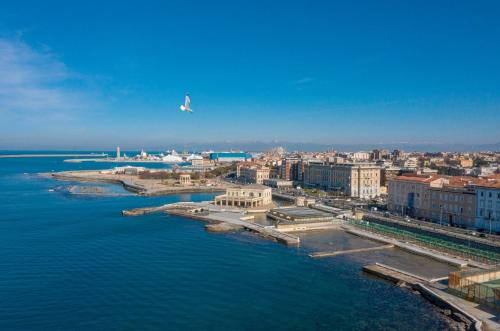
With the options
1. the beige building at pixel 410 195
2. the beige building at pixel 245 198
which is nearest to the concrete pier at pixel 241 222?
the beige building at pixel 245 198

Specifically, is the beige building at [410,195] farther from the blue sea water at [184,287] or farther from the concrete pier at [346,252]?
the blue sea water at [184,287]

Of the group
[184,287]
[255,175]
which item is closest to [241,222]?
[184,287]

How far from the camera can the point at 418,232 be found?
22.5m

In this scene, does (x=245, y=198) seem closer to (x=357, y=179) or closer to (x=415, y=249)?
(x=357, y=179)

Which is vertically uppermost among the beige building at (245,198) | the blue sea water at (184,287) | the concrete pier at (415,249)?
the beige building at (245,198)

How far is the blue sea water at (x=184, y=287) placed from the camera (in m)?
11.3

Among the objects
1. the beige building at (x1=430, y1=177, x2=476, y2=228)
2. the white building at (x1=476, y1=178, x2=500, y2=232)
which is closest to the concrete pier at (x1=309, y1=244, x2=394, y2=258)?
the white building at (x1=476, y1=178, x2=500, y2=232)

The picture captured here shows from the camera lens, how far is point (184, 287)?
45.2ft

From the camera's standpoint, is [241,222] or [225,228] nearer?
[225,228]

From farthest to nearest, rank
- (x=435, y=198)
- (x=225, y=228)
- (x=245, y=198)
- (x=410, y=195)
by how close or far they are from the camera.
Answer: (x=245, y=198), (x=410, y=195), (x=435, y=198), (x=225, y=228)

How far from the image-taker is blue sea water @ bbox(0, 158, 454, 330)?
11336 mm

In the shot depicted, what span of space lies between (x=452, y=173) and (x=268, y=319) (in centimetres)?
Answer: 4343

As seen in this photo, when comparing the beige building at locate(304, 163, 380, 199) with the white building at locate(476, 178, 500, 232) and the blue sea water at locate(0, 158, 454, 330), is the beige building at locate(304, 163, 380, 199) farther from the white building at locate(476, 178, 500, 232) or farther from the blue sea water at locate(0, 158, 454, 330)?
the blue sea water at locate(0, 158, 454, 330)

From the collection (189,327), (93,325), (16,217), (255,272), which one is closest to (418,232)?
(255,272)
